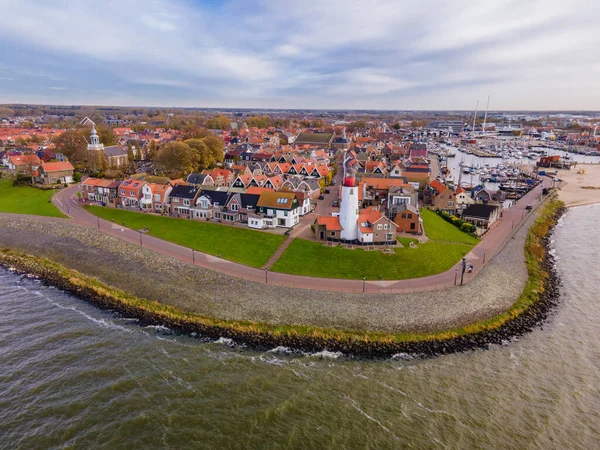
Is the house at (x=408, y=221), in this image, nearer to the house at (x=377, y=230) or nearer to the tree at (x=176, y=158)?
the house at (x=377, y=230)

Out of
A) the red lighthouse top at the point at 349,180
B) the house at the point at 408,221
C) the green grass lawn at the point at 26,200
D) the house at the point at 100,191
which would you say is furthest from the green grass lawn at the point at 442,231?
the green grass lawn at the point at 26,200

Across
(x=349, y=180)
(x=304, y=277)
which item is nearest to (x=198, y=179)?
(x=349, y=180)

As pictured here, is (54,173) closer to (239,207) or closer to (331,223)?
(239,207)

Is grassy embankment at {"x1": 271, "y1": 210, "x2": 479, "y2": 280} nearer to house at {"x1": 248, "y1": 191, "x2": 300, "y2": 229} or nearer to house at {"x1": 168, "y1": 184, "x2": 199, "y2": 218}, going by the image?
house at {"x1": 248, "y1": 191, "x2": 300, "y2": 229}

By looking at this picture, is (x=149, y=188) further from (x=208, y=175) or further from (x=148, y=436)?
(x=148, y=436)

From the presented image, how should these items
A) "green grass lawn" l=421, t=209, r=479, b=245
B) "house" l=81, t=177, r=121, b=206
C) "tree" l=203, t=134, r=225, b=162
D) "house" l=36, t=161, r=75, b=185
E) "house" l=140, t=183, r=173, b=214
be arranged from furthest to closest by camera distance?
"tree" l=203, t=134, r=225, b=162, "house" l=36, t=161, r=75, b=185, "house" l=81, t=177, r=121, b=206, "house" l=140, t=183, r=173, b=214, "green grass lawn" l=421, t=209, r=479, b=245

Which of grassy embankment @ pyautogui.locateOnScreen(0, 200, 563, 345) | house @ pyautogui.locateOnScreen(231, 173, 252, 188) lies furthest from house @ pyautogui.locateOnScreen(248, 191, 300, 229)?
grassy embankment @ pyautogui.locateOnScreen(0, 200, 563, 345)
